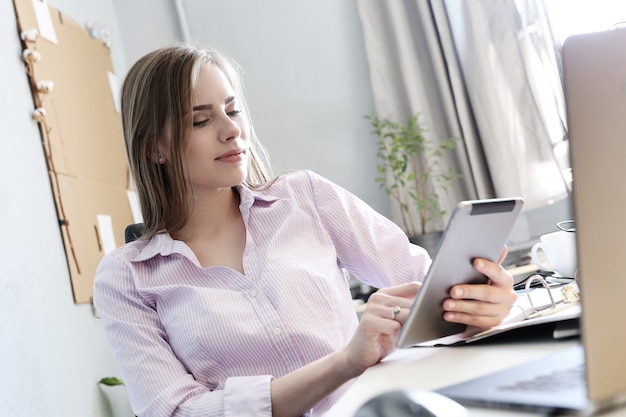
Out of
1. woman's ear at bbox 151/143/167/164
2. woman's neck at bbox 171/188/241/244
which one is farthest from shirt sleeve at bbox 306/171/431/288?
woman's ear at bbox 151/143/167/164

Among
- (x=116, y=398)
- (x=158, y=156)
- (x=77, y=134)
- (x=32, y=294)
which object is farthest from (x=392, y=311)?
(x=77, y=134)

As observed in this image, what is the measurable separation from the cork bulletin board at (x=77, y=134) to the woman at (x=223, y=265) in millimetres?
989

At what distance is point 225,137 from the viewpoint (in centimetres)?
141

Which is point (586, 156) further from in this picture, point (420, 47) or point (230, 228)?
point (420, 47)

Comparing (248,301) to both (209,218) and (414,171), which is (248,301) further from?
(414,171)

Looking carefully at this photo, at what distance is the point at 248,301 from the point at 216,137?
310 mm

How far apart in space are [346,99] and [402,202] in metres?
0.52

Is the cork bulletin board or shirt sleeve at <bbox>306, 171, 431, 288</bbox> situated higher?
the cork bulletin board

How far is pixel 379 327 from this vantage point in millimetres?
940

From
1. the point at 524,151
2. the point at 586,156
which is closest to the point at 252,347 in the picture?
the point at 586,156

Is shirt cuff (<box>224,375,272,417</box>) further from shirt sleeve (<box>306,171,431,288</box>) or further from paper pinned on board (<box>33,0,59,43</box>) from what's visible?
paper pinned on board (<box>33,0,59,43</box>)

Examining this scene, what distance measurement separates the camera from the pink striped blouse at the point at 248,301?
1.21 meters

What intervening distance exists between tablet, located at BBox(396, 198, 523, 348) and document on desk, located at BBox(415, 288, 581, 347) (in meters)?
0.03

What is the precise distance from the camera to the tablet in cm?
86
